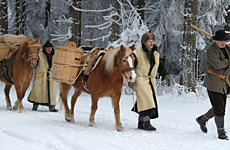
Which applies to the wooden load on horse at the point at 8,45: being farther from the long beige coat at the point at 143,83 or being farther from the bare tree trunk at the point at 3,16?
the bare tree trunk at the point at 3,16

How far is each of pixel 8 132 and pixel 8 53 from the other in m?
4.19

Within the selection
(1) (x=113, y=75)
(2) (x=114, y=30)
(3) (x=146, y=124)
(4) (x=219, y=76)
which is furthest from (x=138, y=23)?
(4) (x=219, y=76)

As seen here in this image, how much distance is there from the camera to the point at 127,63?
16.8 feet

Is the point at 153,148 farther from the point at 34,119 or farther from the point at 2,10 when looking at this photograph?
the point at 2,10

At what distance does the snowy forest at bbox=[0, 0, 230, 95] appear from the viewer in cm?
1057

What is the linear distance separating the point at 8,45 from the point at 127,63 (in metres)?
5.20

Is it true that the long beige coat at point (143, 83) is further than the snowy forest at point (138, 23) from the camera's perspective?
No

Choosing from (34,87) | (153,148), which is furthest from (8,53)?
(153,148)

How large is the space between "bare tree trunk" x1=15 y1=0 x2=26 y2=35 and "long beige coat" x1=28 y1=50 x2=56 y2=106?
1165cm

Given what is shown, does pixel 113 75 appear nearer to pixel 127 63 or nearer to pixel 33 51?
pixel 127 63

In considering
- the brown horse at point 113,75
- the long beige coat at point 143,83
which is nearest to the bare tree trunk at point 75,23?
the brown horse at point 113,75

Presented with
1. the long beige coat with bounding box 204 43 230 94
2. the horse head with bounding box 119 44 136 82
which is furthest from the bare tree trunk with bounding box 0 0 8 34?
the long beige coat with bounding box 204 43 230 94

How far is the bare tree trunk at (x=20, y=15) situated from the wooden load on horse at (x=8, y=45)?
1068 cm

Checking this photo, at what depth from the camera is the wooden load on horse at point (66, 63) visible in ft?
20.3
